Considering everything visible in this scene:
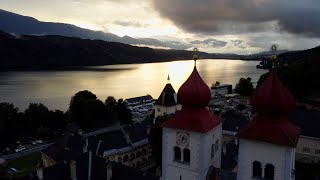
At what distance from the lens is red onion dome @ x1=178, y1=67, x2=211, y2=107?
20.8 meters

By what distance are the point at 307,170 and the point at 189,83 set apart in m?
28.1

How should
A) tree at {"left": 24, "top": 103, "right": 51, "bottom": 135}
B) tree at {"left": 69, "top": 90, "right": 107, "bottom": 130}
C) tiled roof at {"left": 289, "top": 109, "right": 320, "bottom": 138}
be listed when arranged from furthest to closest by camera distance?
tree at {"left": 69, "top": 90, "right": 107, "bottom": 130}, tree at {"left": 24, "top": 103, "right": 51, "bottom": 135}, tiled roof at {"left": 289, "top": 109, "right": 320, "bottom": 138}

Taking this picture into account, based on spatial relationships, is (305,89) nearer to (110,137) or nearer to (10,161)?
(110,137)

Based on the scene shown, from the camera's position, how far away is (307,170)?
137 ft

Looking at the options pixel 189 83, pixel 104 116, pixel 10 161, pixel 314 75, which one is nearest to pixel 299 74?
pixel 314 75

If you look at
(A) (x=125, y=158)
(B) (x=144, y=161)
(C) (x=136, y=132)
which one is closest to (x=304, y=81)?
(C) (x=136, y=132)

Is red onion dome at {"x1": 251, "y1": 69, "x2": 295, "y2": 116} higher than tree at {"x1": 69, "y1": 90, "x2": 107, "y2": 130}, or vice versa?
red onion dome at {"x1": 251, "y1": 69, "x2": 295, "y2": 116}

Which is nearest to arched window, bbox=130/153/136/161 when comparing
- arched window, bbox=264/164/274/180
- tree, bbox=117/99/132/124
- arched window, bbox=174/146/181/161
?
arched window, bbox=174/146/181/161

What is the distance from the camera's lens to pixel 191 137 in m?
21.1

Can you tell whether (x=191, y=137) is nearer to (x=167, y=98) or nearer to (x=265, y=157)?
(x=265, y=157)

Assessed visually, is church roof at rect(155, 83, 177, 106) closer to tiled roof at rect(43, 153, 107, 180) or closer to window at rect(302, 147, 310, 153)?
window at rect(302, 147, 310, 153)

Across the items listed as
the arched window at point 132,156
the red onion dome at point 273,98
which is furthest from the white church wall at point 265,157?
the arched window at point 132,156

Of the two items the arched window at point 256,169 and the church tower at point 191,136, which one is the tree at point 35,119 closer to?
the church tower at point 191,136

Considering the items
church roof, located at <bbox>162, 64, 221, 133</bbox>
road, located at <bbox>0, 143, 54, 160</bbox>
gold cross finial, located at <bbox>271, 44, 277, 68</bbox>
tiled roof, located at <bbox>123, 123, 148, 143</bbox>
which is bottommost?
road, located at <bbox>0, 143, 54, 160</bbox>
